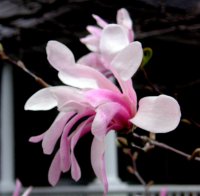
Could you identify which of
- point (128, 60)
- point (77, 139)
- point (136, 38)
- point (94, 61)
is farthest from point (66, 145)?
point (136, 38)

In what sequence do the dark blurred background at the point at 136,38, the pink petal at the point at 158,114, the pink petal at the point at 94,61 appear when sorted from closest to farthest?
the pink petal at the point at 158,114, the pink petal at the point at 94,61, the dark blurred background at the point at 136,38

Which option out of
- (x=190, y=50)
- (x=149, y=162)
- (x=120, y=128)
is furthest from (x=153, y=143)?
(x=149, y=162)

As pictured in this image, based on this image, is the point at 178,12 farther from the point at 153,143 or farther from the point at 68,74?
the point at 68,74

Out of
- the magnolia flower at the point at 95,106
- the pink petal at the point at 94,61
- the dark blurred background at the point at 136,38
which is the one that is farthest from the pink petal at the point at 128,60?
the dark blurred background at the point at 136,38

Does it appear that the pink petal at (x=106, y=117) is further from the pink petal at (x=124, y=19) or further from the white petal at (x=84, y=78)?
the pink petal at (x=124, y=19)

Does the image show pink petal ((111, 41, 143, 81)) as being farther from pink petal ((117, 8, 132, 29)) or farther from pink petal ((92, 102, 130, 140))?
pink petal ((117, 8, 132, 29))
